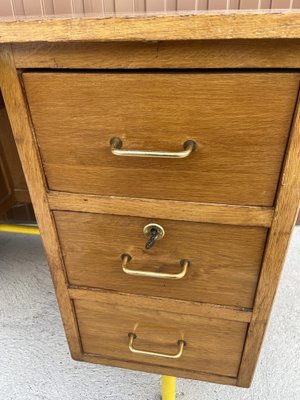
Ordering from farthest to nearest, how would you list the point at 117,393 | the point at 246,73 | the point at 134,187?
1. the point at 117,393
2. the point at 134,187
3. the point at 246,73

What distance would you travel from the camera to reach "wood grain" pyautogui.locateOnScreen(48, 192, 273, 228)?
48cm

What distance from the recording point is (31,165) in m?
0.51

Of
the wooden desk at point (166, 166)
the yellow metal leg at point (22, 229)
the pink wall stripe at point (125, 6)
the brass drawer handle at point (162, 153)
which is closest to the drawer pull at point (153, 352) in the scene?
the wooden desk at point (166, 166)

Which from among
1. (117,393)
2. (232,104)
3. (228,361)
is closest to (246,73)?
(232,104)

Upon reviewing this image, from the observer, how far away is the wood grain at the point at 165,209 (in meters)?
0.48

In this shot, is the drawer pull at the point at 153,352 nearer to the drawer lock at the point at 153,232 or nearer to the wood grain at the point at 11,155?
the drawer lock at the point at 153,232

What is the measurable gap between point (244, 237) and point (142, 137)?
0.21 meters

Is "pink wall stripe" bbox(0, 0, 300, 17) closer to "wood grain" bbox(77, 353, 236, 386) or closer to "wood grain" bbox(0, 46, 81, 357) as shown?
"wood grain" bbox(0, 46, 81, 357)

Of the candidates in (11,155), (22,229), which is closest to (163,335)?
Answer: (22,229)

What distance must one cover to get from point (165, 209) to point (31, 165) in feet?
0.69

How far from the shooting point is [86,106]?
0.45 m

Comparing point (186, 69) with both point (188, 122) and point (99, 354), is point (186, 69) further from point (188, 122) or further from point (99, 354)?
point (99, 354)

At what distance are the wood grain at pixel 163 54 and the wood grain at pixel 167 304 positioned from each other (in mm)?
379

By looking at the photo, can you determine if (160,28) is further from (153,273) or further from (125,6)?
(125,6)
